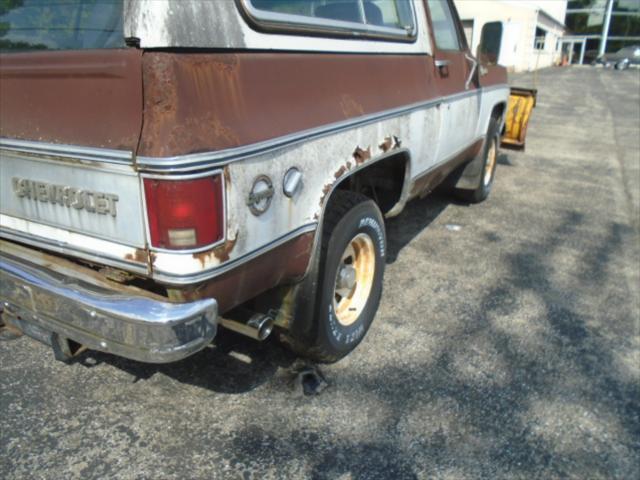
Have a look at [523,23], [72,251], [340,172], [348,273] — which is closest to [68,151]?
[72,251]

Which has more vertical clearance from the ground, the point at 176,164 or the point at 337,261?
the point at 176,164

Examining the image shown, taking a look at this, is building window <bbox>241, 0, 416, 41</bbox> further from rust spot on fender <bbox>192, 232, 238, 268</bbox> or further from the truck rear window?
rust spot on fender <bbox>192, 232, 238, 268</bbox>

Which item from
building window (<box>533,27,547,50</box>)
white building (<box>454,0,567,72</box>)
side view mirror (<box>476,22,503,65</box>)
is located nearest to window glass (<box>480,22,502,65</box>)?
side view mirror (<box>476,22,503,65</box>)

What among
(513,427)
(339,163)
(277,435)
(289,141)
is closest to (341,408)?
(277,435)

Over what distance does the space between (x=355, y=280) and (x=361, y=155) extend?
2.48ft

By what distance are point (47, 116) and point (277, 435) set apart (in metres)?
1.59

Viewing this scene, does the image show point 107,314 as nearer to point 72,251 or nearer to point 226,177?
point 72,251

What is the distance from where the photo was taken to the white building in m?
25.6

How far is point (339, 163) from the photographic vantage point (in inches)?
91.5

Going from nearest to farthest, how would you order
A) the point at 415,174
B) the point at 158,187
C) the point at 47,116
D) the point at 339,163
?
1. the point at 158,187
2. the point at 47,116
3. the point at 339,163
4. the point at 415,174

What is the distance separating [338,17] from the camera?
2.42 meters

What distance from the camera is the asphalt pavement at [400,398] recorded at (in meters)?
2.23

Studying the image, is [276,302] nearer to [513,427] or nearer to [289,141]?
[289,141]

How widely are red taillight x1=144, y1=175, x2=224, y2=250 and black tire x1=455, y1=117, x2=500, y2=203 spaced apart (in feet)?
13.0
